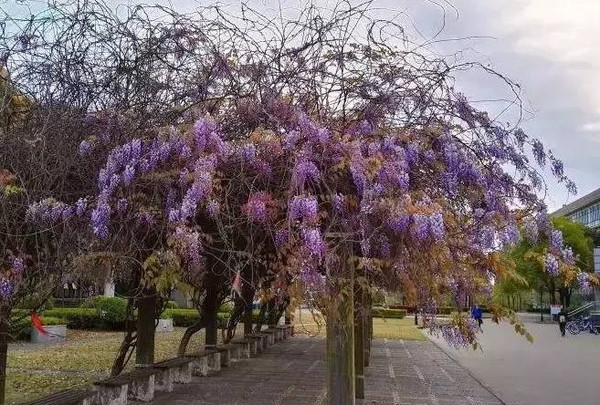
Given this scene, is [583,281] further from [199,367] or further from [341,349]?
[199,367]

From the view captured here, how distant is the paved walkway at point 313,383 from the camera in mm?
11141

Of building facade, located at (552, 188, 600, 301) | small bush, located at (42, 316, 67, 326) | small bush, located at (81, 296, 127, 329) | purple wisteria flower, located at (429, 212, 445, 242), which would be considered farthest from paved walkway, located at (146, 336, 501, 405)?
building facade, located at (552, 188, 600, 301)

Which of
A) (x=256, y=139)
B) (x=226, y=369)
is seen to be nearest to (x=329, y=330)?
(x=256, y=139)

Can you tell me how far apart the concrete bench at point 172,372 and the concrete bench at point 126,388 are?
0.42 metres

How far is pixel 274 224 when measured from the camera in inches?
185

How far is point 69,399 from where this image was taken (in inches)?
299

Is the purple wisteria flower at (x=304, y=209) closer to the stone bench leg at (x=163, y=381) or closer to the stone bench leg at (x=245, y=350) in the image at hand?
the stone bench leg at (x=163, y=381)

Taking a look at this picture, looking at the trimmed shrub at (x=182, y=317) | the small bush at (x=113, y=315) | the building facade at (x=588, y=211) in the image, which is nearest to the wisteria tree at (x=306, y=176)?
the small bush at (x=113, y=315)

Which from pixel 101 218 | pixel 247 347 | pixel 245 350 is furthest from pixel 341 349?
pixel 247 347

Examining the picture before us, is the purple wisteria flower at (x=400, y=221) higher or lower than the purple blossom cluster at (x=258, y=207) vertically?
lower

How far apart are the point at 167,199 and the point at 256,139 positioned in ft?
2.47

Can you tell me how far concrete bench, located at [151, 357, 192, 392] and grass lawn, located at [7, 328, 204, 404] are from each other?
169 cm

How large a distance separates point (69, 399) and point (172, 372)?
13.6 feet

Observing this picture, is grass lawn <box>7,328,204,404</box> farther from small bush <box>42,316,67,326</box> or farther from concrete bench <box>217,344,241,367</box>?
concrete bench <box>217,344,241,367</box>
